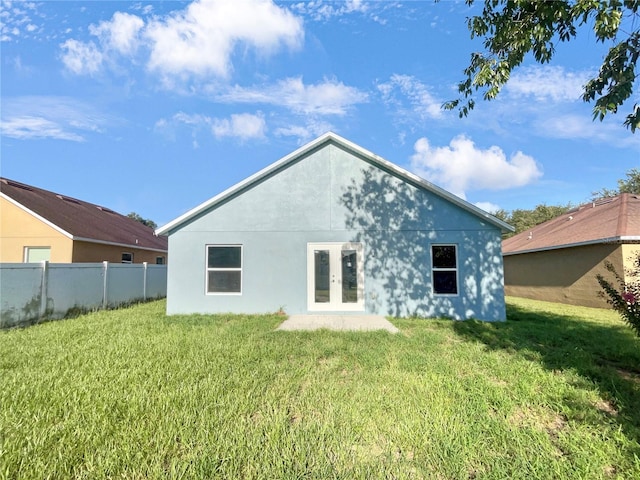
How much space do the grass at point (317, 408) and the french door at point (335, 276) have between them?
337 cm

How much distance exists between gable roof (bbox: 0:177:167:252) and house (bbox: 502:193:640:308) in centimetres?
2188

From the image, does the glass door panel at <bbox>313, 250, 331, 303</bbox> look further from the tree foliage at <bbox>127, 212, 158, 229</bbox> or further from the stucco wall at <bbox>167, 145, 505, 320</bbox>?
the tree foliage at <bbox>127, 212, 158, 229</bbox>

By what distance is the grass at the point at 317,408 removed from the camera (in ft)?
8.86

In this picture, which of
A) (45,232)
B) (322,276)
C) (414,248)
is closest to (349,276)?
(322,276)

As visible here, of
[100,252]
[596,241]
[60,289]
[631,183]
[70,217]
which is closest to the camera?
[60,289]

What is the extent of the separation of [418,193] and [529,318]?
549cm

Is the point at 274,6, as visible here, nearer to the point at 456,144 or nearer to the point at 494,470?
the point at 494,470

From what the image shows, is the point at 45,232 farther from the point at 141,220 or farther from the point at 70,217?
the point at 141,220

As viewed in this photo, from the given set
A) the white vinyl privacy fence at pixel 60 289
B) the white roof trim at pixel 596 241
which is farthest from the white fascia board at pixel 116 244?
the white roof trim at pixel 596 241

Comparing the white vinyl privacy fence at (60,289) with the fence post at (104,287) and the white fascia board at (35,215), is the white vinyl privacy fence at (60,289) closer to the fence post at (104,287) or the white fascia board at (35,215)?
the fence post at (104,287)

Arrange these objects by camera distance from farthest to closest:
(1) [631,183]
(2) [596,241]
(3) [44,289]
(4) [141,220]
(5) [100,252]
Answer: (4) [141,220]
(1) [631,183]
(5) [100,252]
(2) [596,241]
(3) [44,289]

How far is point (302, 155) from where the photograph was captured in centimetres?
1052

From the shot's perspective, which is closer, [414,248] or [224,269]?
[414,248]

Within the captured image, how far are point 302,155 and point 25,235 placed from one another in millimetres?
13105
